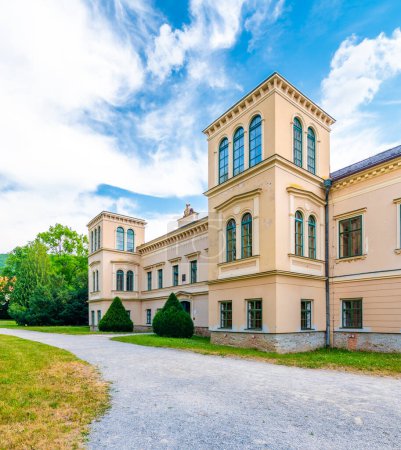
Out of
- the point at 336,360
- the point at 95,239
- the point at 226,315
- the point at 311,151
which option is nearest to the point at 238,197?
the point at 311,151

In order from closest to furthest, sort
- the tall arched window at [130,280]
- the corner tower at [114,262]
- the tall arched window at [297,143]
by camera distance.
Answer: the tall arched window at [297,143] → the corner tower at [114,262] → the tall arched window at [130,280]

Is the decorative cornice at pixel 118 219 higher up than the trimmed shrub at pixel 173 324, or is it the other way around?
the decorative cornice at pixel 118 219

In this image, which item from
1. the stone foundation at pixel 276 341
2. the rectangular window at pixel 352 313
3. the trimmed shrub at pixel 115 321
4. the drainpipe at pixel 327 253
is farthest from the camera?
the trimmed shrub at pixel 115 321

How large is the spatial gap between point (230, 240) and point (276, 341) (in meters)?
5.51

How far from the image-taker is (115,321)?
28422 millimetres

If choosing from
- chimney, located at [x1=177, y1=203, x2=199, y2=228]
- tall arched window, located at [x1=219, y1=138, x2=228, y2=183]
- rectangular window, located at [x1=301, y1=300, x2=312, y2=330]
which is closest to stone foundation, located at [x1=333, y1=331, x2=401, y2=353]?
rectangular window, located at [x1=301, y1=300, x2=312, y2=330]

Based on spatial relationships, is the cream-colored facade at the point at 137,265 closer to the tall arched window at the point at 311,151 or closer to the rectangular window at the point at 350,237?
the tall arched window at the point at 311,151

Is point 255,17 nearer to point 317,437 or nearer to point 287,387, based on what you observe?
point 287,387

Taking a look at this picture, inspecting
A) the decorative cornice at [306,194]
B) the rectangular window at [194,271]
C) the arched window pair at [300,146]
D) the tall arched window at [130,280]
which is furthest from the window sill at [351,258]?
the tall arched window at [130,280]

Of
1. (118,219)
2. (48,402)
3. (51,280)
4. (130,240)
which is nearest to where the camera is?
(48,402)

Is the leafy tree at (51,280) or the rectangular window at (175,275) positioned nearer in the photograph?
the rectangular window at (175,275)

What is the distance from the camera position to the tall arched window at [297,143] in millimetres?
17406

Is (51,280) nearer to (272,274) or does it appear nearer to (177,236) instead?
(177,236)

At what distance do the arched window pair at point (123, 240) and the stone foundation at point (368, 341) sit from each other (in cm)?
2252
